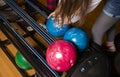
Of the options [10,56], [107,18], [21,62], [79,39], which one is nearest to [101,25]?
[107,18]

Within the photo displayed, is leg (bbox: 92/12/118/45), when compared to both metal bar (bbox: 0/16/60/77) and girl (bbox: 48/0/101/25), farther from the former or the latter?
metal bar (bbox: 0/16/60/77)

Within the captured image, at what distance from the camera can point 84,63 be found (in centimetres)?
123

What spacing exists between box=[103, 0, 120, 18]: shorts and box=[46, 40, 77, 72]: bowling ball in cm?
36

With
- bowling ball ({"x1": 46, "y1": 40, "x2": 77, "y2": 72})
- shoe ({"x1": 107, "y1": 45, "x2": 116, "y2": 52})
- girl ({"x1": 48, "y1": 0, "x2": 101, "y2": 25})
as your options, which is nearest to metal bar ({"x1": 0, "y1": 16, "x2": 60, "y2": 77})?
bowling ball ({"x1": 46, "y1": 40, "x2": 77, "y2": 72})

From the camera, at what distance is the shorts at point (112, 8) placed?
124cm

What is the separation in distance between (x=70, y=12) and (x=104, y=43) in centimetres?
78

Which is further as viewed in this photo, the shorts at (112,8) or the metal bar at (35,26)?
the metal bar at (35,26)

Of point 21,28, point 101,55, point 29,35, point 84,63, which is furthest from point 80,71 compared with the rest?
point 21,28

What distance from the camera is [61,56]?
119cm

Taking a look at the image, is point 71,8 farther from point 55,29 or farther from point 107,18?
point 55,29

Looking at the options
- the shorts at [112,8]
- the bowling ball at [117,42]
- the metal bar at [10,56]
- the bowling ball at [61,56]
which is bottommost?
the metal bar at [10,56]

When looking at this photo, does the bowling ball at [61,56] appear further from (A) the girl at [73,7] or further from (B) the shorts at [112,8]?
(B) the shorts at [112,8]

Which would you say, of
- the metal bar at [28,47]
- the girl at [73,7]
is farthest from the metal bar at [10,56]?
the girl at [73,7]

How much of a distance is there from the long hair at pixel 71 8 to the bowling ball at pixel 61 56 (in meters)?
0.19
